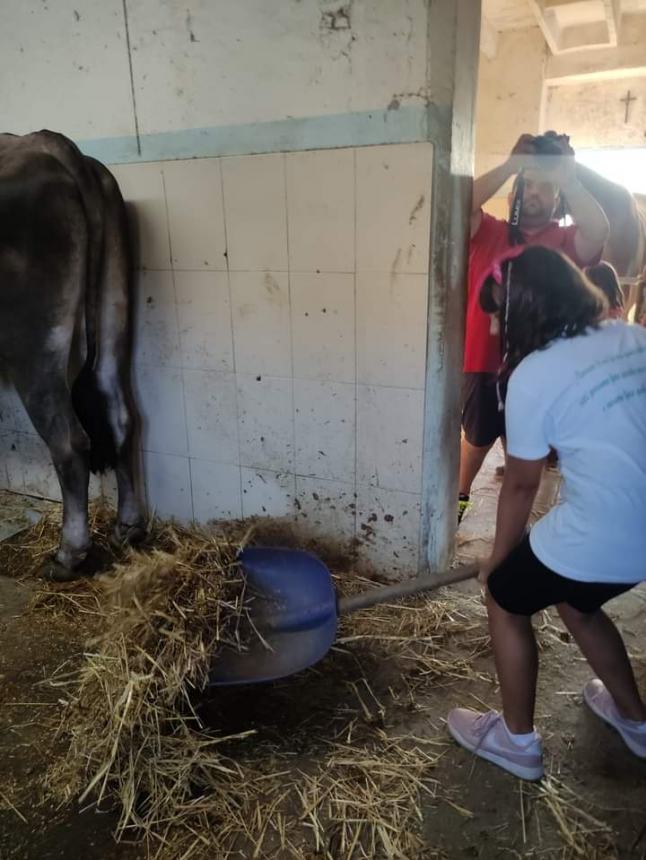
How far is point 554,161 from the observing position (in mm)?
2625

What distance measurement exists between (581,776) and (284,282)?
1.84 metres

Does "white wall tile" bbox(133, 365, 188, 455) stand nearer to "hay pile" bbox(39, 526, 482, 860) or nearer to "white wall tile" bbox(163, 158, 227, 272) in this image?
"white wall tile" bbox(163, 158, 227, 272)

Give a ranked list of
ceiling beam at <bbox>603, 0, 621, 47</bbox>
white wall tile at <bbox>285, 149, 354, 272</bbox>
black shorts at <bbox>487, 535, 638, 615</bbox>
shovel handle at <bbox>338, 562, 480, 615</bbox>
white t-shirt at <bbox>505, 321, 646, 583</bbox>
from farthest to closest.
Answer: ceiling beam at <bbox>603, 0, 621, 47</bbox>, white wall tile at <bbox>285, 149, 354, 272</bbox>, shovel handle at <bbox>338, 562, 480, 615</bbox>, black shorts at <bbox>487, 535, 638, 615</bbox>, white t-shirt at <bbox>505, 321, 646, 583</bbox>

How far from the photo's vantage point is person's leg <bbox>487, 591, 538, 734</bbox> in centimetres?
159

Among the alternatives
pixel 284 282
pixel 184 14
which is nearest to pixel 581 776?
pixel 284 282

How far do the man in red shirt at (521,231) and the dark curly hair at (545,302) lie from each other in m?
1.18

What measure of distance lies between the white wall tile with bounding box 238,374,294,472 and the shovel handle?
0.78m

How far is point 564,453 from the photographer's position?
4.72 ft

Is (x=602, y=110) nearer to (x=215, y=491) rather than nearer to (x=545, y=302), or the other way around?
(x=215, y=491)

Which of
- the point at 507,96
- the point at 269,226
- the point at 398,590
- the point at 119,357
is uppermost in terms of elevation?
the point at 507,96

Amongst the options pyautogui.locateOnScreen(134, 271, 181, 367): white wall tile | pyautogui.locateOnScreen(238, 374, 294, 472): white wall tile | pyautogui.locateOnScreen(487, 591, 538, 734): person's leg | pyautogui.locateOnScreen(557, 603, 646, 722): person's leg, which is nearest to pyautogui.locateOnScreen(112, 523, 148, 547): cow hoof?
pyautogui.locateOnScreen(238, 374, 294, 472): white wall tile

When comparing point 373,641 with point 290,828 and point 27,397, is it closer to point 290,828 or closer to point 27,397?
point 290,828

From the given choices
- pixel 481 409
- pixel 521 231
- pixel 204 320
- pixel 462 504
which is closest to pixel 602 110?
pixel 521 231

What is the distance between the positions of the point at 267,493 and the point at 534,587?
1.42 metres
